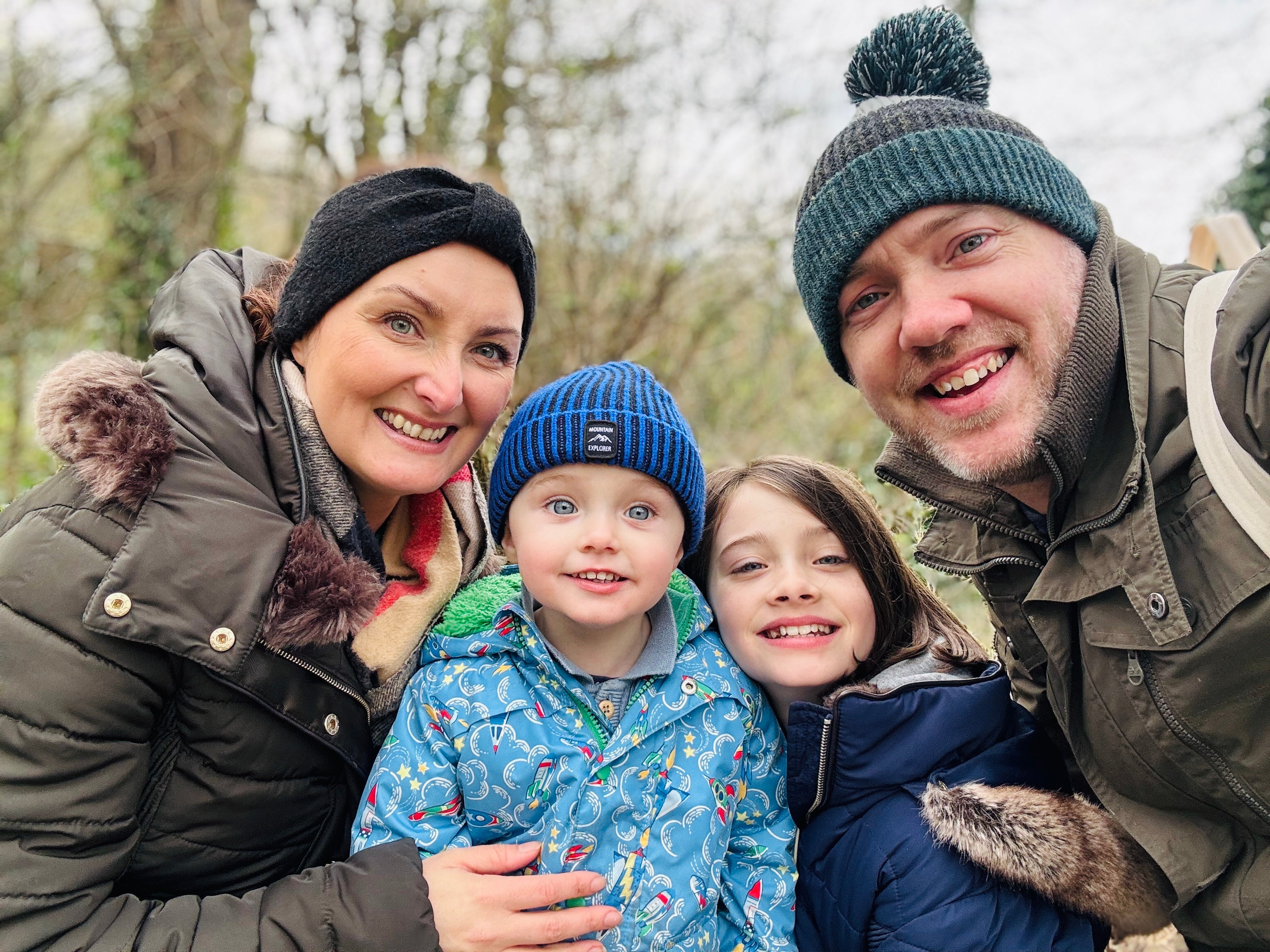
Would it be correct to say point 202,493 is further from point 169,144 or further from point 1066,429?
point 169,144

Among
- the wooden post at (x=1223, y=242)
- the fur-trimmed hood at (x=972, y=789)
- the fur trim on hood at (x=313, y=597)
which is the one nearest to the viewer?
the fur trim on hood at (x=313, y=597)

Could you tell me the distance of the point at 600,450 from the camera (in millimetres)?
2256

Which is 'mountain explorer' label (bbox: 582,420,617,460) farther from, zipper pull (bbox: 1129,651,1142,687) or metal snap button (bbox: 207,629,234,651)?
zipper pull (bbox: 1129,651,1142,687)

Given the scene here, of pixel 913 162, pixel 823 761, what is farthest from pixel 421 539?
pixel 913 162

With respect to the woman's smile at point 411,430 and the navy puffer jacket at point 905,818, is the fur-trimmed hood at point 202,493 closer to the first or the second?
the woman's smile at point 411,430

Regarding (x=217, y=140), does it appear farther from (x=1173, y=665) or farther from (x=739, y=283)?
(x=1173, y=665)

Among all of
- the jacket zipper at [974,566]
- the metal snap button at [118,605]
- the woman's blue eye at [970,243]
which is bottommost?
the metal snap button at [118,605]

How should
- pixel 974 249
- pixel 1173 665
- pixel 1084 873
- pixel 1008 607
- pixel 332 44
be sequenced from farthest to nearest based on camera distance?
pixel 332 44 → pixel 1008 607 → pixel 974 249 → pixel 1084 873 → pixel 1173 665

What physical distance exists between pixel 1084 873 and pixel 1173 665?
1.90 feet

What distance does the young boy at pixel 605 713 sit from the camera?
6.97ft

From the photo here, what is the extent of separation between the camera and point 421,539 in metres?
2.60

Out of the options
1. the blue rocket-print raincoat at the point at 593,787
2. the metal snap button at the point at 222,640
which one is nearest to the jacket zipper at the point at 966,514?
the blue rocket-print raincoat at the point at 593,787

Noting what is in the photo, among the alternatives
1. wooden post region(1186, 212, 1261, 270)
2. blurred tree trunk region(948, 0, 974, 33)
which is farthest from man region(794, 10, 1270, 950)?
blurred tree trunk region(948, 0, 974, 33)

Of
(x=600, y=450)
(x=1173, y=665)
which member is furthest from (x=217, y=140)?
(x=1173, y=665)
